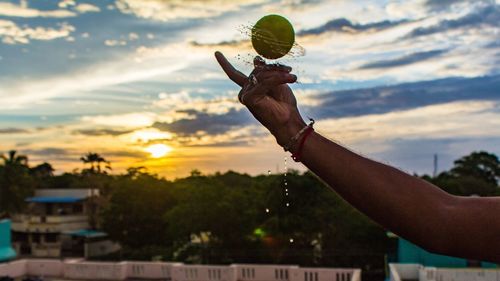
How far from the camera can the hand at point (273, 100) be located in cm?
163

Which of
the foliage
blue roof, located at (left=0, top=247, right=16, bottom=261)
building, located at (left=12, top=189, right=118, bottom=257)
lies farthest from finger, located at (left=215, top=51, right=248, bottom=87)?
building, located at (left=12, top=189, right=118, bottom=257)

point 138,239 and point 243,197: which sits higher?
point 243,197

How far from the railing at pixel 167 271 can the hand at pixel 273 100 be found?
43.3ft

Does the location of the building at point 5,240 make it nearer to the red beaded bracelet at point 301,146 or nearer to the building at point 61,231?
the building at point 61,231

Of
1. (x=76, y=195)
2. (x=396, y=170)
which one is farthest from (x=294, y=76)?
(x=76, y=195)

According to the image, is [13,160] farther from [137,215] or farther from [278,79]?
[278,79]

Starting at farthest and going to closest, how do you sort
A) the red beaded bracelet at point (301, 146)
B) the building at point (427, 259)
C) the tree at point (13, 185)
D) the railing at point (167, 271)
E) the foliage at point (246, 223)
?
the tree at point (13, 185) < the foliage at point (246, 223) < the building at point (427, 259) < the railing at point (167, 271) < the red beaded bracelet at point (301, 146)

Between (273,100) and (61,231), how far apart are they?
133ft

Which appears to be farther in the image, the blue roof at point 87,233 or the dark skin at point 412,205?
the blue roof at point 87,233

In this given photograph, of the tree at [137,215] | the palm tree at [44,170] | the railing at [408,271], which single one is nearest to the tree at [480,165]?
the tree at [137,215]

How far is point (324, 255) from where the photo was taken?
23.5m

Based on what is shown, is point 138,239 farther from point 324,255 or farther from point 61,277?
point 61,277

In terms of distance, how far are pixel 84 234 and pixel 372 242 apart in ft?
69.1

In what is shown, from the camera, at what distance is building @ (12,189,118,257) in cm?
3884
